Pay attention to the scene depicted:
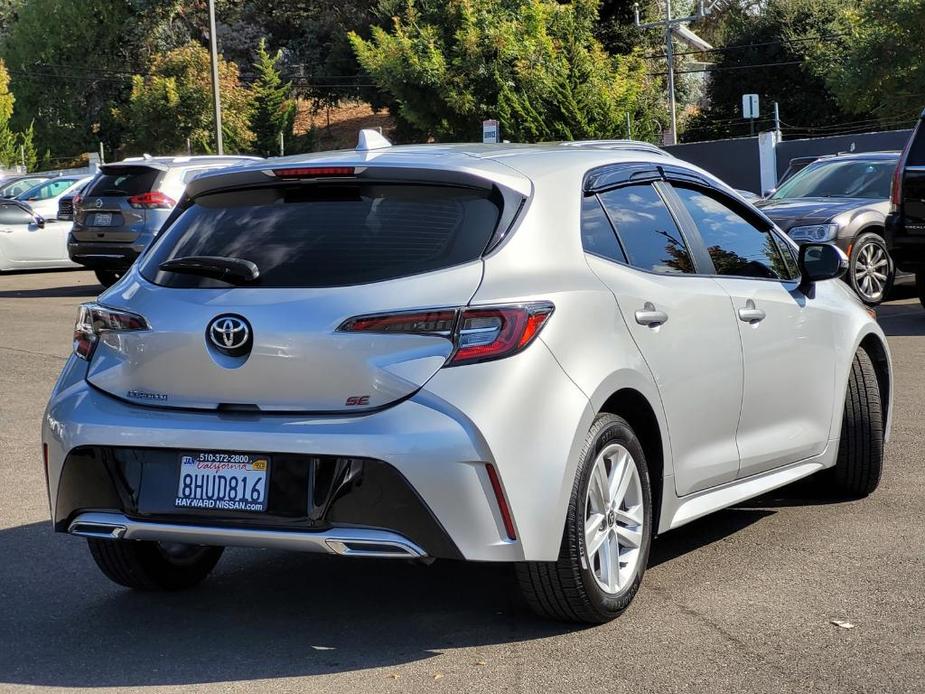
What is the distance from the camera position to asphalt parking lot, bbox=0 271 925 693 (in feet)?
14.8

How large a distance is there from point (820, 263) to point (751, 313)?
62 cm

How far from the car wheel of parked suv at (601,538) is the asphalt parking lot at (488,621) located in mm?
110

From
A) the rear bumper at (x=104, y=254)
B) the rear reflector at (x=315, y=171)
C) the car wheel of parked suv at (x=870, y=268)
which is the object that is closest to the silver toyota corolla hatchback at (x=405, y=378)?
the rear reflector at (x=315, y=171)

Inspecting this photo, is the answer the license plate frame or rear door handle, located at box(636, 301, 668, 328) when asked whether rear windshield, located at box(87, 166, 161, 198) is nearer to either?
the license plate frame

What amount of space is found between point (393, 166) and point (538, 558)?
1.36 meters

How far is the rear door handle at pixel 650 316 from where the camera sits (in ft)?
17.1

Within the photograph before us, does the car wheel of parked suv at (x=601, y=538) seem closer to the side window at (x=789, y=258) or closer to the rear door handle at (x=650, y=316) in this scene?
the rear door handle at (x=650, y=316)

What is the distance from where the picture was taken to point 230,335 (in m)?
4.71

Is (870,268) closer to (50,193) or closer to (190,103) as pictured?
Result: (50,193)

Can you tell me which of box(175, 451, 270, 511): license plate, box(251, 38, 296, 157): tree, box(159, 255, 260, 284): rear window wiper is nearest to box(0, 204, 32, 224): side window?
box(159, 255, 260, 284): rear window wiper

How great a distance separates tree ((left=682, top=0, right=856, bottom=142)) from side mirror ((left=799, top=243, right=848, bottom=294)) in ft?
195

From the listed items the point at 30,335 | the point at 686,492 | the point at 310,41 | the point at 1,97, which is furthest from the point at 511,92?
the point at 686,492

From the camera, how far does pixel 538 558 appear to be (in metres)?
4.61

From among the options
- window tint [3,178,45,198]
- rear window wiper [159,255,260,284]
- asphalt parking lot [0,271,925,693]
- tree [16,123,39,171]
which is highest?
tree [16,123,39,171]
